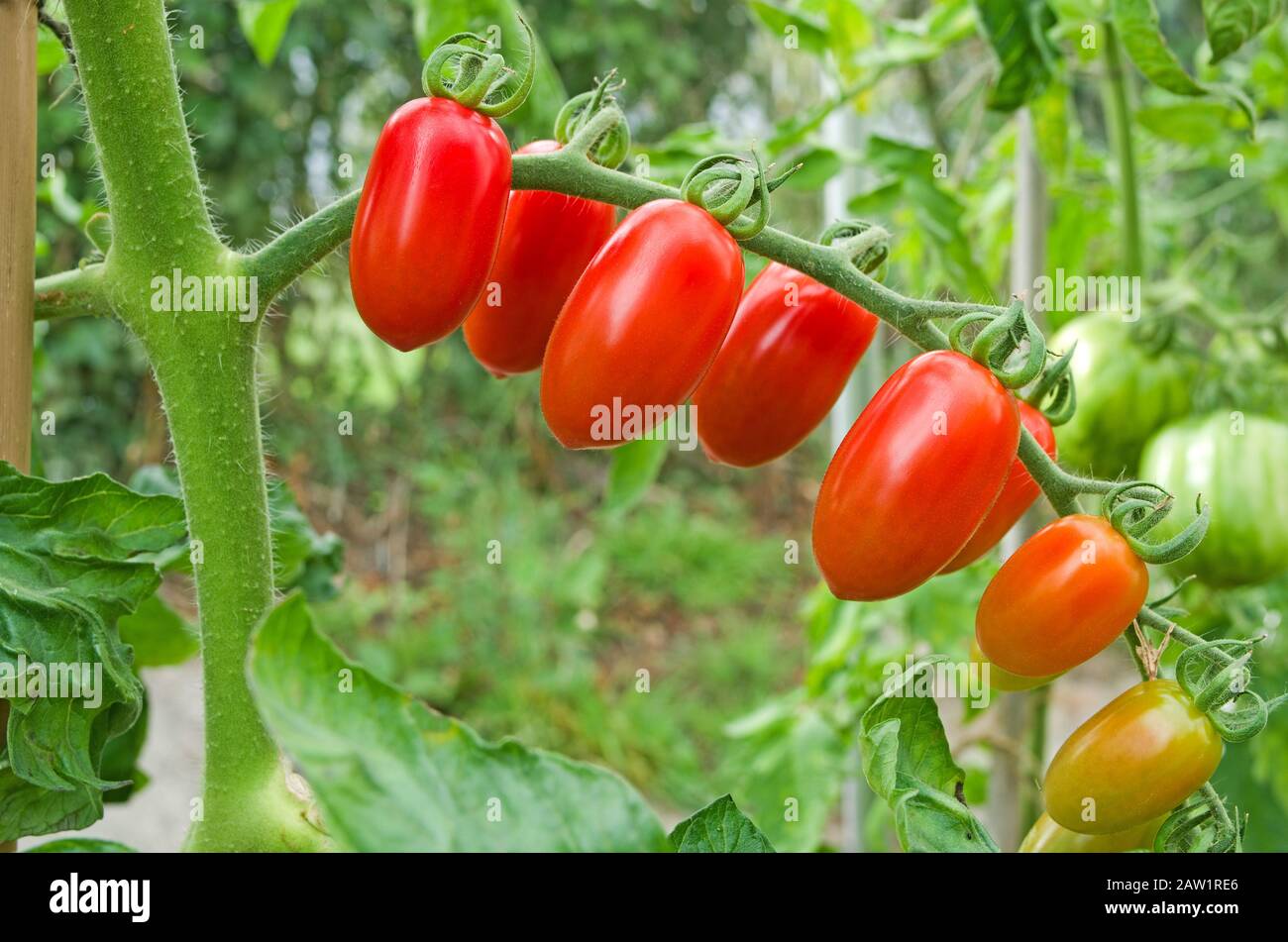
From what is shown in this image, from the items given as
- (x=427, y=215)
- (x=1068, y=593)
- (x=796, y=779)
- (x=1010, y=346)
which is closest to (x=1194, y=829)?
(x=1068, y=593)

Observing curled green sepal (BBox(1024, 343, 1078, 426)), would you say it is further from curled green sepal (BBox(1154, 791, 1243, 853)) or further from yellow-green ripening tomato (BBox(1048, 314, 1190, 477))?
yellow-green ripening tomato (BBox(1048, 314, 1190, 477))

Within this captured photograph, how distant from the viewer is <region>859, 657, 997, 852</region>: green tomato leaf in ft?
1.72

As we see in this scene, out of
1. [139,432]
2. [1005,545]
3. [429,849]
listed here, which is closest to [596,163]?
[429,849]

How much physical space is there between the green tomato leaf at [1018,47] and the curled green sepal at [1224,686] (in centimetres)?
51

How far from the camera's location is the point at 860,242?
562 mm

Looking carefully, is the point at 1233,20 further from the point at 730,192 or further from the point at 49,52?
the point at 49,52

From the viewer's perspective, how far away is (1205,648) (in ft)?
1.81

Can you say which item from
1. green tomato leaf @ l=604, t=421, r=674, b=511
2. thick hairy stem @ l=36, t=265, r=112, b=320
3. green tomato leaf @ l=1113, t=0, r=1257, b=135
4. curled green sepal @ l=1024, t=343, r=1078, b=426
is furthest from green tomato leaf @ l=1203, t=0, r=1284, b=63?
thick hairy stem @ l=36, t=265, r=112, b=320

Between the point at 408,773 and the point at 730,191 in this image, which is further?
the point at 730,191

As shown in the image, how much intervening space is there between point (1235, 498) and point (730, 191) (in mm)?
849

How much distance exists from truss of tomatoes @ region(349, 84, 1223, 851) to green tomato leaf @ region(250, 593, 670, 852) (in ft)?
0.52
